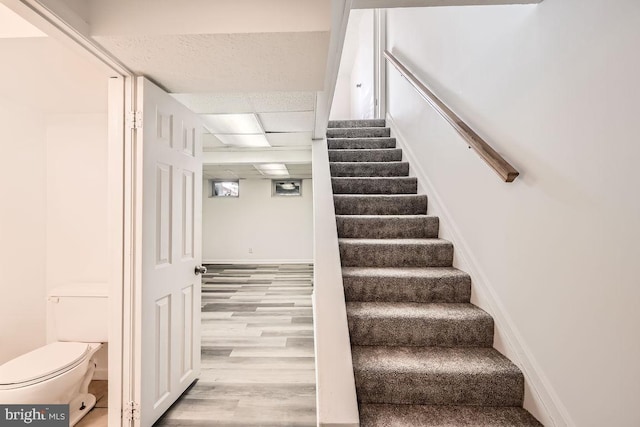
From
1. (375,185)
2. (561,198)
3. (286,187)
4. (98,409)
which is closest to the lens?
(561,198)

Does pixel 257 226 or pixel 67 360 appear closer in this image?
pixel 67 360

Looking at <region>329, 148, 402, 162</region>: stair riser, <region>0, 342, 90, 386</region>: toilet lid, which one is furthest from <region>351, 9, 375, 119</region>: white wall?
<region>0, 342, 90, 386</region>: toilet lid

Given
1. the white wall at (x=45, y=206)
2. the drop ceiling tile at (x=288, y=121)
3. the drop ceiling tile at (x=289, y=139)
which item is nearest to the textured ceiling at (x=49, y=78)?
the white wall at (x=45, y=206)

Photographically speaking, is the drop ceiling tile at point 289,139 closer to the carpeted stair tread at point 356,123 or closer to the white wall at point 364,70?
the carpeted stair tread at point 356,123

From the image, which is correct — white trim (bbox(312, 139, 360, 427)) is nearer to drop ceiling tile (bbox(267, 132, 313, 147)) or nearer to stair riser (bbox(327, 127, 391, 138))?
drop ceiling tile (bbox(267, 132, 313, 147))

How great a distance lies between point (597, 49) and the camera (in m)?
0.98

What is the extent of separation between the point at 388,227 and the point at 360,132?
175 centimetres

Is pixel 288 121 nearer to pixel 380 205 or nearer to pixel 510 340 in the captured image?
pixel 380 205

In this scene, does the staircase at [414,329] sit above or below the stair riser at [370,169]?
below

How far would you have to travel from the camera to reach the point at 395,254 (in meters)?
2.04

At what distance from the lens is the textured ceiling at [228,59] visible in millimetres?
1264

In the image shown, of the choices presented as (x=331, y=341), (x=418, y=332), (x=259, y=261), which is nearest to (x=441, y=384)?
(x=418, y=332)

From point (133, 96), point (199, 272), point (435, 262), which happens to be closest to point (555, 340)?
point (435, 262)

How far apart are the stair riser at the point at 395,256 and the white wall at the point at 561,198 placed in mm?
179
